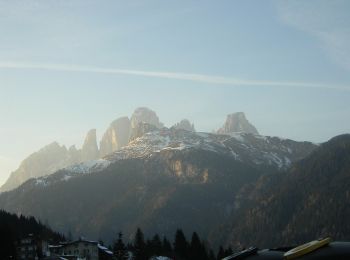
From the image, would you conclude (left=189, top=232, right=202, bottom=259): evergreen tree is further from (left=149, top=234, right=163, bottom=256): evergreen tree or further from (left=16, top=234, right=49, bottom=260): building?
(left=16, top=234, right=49, bottom=260): building

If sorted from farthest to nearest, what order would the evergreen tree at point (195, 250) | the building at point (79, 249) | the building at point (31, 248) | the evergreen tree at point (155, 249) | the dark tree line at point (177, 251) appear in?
the building at point (79, 249), the building at point (31, 248), the evergreen tree at point (155, 249), the evergreen tree at point (195, 250), the dark tree line at point (177, 251)

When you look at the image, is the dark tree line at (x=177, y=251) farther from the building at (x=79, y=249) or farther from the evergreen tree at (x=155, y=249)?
the building at (x=79, y=249)

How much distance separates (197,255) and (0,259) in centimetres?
A: 4912

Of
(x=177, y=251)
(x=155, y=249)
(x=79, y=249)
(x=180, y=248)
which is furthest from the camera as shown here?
(x=79, y=249)

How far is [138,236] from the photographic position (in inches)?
6388

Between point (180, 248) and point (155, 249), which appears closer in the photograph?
point (180, 248)

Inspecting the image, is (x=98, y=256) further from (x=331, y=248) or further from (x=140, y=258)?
(x=331, y=248)

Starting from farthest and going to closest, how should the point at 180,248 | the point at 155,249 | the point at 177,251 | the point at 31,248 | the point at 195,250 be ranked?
the point at 31,248
the point at 155,249
the point at 180,248
the point at 177,251
the point at 195,250

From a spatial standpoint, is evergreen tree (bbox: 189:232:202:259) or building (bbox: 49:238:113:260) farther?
building (bbox: 49:238:113:260)

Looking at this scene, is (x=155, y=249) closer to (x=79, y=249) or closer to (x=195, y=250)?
(x=195, y=250)

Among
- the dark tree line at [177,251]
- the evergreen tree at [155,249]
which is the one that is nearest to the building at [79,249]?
the evergreen tree at [155,249]

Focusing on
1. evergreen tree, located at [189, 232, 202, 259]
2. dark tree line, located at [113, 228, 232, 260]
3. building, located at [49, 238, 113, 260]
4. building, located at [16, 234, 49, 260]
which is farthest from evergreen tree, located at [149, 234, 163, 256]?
building, located at [16, 234, 49, 260]

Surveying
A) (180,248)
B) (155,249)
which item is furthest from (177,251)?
(155,249)

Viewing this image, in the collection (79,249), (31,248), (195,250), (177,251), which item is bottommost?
(195,250)
